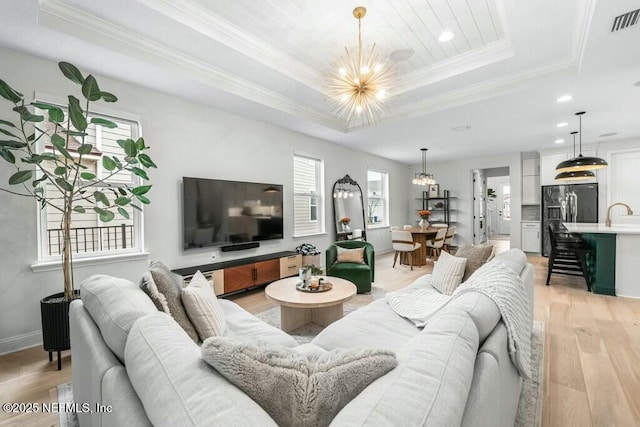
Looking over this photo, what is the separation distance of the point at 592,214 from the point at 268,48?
23.8 ft

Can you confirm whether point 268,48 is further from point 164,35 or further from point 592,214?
point 592,214

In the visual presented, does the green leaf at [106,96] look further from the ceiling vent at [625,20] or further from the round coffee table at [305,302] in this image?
the ceiling vent at [625,20]

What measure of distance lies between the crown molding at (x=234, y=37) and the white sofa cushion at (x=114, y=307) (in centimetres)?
212

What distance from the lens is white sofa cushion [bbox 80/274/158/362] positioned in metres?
1.12

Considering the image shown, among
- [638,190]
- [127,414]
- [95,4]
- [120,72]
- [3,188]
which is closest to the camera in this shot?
[127,414]

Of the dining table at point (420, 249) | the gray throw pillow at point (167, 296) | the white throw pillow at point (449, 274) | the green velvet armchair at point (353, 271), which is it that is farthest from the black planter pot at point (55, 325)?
the dining table at point (420, 249)

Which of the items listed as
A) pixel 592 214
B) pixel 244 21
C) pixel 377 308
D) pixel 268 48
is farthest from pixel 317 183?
pixel 592 214

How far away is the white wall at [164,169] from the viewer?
2559mm

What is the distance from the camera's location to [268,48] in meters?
3.04

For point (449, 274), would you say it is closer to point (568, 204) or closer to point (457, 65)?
point (457, 65)

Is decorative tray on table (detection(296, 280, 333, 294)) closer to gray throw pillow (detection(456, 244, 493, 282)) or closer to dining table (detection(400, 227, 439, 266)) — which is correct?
gray throw pillow (detection(456, 244, 493, 282))

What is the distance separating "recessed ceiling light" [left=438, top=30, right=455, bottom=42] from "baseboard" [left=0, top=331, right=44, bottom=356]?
4818 mm

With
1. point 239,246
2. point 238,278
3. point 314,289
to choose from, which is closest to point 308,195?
point 239,246

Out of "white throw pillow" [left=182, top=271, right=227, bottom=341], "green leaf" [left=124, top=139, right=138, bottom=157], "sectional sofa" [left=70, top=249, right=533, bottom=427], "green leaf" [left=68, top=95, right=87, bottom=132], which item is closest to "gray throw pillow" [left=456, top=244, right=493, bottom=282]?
"sectional sofa" [left=70, top=249, right=533, bottom=427]
